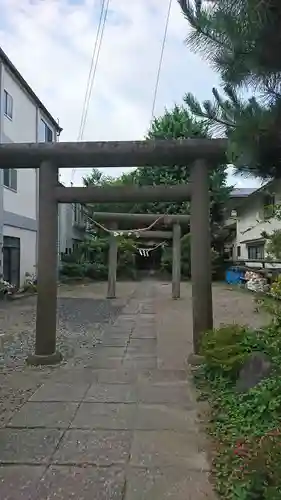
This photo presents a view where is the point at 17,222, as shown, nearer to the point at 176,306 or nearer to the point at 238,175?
the point at 176,306

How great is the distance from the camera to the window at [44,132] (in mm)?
17872

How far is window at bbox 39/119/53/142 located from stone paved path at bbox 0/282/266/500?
539 inches

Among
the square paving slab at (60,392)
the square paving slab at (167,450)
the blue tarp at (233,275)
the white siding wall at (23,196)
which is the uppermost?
the white siding wall at (23,196)

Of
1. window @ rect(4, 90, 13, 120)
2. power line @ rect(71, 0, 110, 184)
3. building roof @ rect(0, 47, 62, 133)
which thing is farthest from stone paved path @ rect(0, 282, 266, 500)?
building roof @ rect(0, 47, 62, 133)

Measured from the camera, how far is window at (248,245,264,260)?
61.8 feet

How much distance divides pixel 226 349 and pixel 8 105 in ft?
39.7

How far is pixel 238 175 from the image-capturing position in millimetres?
2910

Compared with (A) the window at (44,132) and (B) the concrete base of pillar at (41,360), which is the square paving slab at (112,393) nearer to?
(B) the concrete base of pillar at (41,360)

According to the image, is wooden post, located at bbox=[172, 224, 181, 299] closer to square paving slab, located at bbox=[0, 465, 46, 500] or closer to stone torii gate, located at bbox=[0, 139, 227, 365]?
stone torii gate, located at bbox=[0, 139, 227, 365]

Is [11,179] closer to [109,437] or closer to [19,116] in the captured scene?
[19,116]

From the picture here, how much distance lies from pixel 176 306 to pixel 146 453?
9144 mm

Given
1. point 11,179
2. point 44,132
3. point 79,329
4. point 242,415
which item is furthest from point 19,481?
point 44,132

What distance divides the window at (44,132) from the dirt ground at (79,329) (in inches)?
274

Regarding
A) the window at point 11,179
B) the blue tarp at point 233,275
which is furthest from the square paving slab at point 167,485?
the blue tarp at point 233,275
